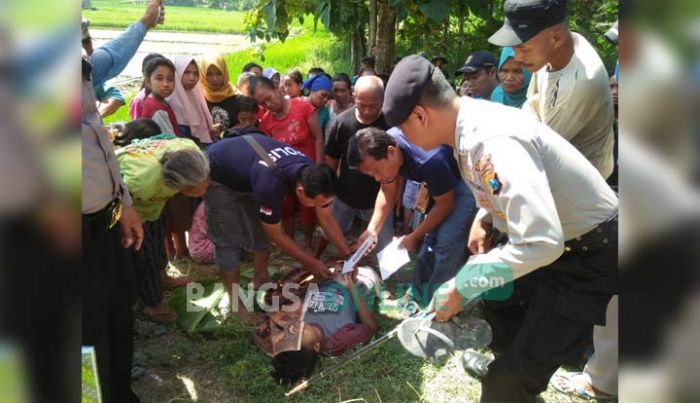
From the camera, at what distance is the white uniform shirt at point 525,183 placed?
1654 mm

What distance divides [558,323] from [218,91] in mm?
3451

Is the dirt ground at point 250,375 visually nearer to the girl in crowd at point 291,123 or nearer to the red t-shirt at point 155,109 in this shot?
→ the girl in crowd at point 291,123

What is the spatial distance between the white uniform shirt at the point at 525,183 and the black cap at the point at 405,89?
16 centimetres

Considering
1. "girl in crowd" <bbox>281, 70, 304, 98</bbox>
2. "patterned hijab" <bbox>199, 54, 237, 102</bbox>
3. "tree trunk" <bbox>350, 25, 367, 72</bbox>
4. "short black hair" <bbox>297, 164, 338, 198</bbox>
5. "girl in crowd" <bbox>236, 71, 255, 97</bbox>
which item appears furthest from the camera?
"tree trunk" <bbox>350, 25, 367, 72</bbox>

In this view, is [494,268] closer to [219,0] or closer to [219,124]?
[219,124]

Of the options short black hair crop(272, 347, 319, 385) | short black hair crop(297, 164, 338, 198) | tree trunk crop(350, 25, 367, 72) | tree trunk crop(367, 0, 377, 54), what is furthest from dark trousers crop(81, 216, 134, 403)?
tree trunk crop(350, 25, 367, 72)

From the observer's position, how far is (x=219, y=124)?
15.8ft

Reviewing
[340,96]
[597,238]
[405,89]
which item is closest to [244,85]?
[340,96]

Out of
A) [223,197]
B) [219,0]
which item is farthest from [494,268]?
[219,0]

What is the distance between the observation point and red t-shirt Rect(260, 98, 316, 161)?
4.60 metres

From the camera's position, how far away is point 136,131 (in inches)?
129

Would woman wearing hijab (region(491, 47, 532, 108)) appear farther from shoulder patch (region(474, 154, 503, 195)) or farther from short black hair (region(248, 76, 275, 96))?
shoulder patch (region(474, 154, 503, 195))

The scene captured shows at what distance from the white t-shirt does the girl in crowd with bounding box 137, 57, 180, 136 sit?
2.55 meters

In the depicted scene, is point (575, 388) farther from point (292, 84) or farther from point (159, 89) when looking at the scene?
point (292, 84)
